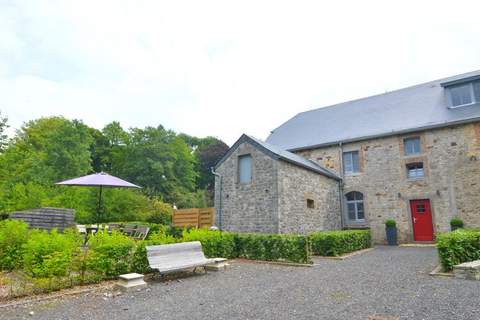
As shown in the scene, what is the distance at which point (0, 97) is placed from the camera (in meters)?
19.4

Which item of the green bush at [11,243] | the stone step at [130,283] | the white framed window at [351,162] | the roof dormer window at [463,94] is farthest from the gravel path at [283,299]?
the roof dormer window at [463,94]

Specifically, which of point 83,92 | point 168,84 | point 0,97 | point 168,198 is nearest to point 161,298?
point 168,84

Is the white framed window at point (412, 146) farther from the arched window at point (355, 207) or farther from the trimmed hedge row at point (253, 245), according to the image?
the trimmed hedge row at point (253, 245)

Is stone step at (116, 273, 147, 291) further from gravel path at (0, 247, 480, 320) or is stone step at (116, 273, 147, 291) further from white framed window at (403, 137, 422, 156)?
white framed window at (403, 137, 422, 156)

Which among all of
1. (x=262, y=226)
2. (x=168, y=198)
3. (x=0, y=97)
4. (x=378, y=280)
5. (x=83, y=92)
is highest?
(x=0, y=97)

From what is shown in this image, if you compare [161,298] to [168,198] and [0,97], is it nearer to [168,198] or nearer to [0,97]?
[0,97]

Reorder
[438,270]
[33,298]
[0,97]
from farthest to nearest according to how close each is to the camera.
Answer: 1. [0,97]
2. [438,270]
3. [33,298]

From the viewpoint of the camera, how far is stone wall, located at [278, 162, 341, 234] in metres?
12.0

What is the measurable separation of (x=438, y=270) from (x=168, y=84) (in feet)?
34.1

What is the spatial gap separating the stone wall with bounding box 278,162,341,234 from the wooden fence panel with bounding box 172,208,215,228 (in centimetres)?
437

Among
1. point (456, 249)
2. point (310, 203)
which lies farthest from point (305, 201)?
point (456, 249)

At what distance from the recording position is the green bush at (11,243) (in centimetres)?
623

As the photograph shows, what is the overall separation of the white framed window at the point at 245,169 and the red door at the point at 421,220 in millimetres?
8557

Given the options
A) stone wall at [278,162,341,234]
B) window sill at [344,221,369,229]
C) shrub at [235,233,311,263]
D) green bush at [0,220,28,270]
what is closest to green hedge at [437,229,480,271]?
shrub at [235,233,311,263]
